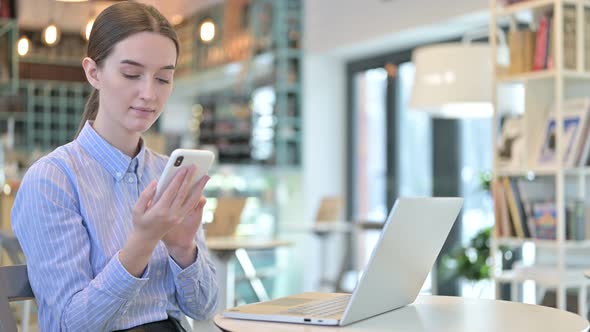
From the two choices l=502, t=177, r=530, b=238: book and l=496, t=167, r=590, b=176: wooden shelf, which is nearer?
l=496, t=167, r=590, b=176: wooden shelf

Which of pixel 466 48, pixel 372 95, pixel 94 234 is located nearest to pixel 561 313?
pixel 94 234

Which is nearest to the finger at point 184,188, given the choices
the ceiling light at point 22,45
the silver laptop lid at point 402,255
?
the silver laptop lid at point 402,255

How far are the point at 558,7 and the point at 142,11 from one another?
259 cm

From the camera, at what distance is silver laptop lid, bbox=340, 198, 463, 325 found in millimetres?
1340

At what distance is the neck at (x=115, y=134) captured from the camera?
1708mm

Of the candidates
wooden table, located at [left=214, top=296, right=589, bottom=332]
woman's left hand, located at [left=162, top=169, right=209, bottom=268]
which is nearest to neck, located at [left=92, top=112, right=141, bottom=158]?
woman's left hand, located at [left=162, top=169, right=209, bottom=268]

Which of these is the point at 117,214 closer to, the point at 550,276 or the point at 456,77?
the point at 550,276

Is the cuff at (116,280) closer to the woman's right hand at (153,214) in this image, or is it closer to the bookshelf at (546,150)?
the woman's right hand at (153,214)

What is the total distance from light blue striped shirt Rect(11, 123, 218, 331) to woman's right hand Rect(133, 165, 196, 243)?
0.12m

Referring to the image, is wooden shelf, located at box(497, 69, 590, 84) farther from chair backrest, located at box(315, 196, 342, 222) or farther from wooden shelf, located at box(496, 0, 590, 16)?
chair backrest, located at box(315, 196, 342, 222)

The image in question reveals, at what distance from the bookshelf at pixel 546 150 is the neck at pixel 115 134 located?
250 cm

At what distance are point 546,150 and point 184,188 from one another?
9.40 feet

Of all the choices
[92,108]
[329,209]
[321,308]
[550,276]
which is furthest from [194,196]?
[329,209]

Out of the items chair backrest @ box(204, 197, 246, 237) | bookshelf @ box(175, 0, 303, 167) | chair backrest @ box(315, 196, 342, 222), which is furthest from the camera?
bookshelf @ box(175, 0, 303, 167)
